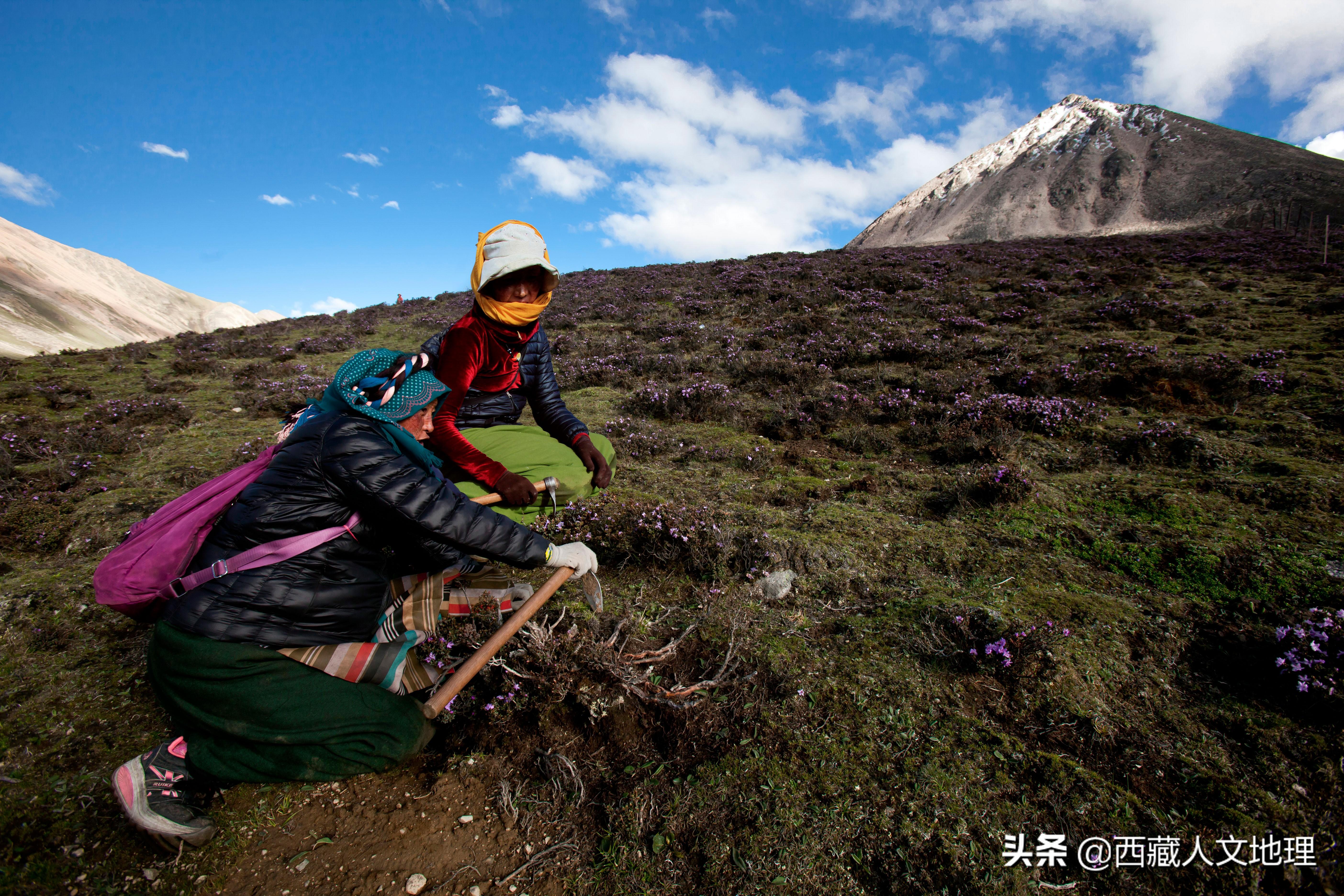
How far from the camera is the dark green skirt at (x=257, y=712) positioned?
222 centimetres

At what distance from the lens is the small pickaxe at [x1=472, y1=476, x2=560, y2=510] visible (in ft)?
10.3

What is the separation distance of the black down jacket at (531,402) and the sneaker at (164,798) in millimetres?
2303

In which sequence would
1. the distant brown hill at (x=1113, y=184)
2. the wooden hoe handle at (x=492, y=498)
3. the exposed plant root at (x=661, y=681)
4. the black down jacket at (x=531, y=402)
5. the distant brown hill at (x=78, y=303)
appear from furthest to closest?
the distant brown hill at (x=78, y=303)
the distant brown hill at (x=1113, y=184)
the black down jacket at (x=531, y=402)
the wooden hoe handle at (x=492, y=498)
the exposed plant root at (x=661, y=681)

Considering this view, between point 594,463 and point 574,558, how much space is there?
100cm

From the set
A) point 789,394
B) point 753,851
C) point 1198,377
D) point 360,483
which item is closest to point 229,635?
point 360,483

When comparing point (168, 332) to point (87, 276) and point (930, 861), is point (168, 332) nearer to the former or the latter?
point (87, 276)

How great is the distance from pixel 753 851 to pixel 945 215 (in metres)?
91.8

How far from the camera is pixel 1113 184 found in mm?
63594

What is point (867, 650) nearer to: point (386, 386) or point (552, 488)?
point (552, 488)

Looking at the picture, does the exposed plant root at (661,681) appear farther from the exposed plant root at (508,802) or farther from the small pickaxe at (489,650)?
the exposed plant root at (508,802)

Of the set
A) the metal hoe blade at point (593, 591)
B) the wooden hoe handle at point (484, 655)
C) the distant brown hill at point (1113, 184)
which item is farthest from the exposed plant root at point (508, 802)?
the distant brown hill at point (1113, 184)

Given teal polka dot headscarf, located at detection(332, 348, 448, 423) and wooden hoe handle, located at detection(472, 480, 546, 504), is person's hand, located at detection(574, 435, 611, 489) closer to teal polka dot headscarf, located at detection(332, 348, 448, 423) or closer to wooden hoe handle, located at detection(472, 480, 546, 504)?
wooden hoe handle, located at detection(472, 480, 546, 504)

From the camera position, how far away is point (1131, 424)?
244 inches

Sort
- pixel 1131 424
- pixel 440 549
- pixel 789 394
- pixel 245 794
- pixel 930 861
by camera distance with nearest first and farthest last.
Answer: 1. pixel 930 861
2. pixel 245 794
3. pixel 440 549
4. pixel 1131 424
5. pixel 789 394
